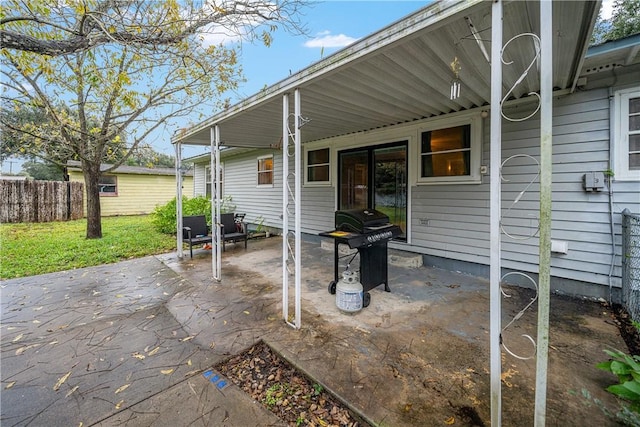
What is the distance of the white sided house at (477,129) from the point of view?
2.26 metres

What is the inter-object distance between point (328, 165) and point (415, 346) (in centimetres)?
513

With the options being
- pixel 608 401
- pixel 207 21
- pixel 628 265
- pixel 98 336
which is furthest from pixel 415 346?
pixel 207 21

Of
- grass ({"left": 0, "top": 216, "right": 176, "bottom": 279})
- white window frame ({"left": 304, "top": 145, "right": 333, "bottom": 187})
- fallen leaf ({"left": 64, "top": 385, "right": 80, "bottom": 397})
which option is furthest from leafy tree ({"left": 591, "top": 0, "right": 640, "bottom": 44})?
grass ({"left": 0, "top": 216, "right": 176, "bottom": 279})

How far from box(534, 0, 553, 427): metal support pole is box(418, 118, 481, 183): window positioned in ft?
11.1

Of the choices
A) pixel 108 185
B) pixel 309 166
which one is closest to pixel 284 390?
pixel 309 166

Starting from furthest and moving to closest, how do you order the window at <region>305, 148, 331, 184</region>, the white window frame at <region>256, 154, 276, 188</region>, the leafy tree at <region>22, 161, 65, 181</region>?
the leafy tree at <region>22, 161, 65, 181</region> → the white window frame at <region>256, 154, 276, 188</region> → the window at <region>305, 148, 331, 184</region>

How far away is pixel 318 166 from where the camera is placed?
7.30m

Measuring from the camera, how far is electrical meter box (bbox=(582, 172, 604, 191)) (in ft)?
11.1

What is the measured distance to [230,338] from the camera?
283 centimetres

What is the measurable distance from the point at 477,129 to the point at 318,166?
388cm

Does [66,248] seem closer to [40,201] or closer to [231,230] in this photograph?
[231,230]

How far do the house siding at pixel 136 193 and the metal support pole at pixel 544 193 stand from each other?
652 inches

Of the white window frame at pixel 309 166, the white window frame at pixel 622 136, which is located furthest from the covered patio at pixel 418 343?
the white window frame at pixel 309 166

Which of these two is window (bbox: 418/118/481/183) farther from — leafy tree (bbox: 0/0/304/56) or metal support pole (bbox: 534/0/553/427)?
metal support pole (bbox: 534/0/553/427)
